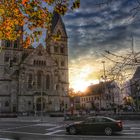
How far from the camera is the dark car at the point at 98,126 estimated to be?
18.2m

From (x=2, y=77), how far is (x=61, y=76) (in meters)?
17.8

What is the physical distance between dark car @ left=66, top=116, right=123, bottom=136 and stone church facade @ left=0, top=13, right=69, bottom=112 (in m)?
37.7

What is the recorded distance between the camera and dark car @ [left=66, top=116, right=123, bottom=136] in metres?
18.2

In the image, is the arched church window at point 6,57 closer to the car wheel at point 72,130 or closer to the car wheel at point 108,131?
the car wheel at point 72,130

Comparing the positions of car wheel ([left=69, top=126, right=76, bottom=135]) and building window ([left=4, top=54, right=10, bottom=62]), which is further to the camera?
building window ([left=4, top=54, right=10, bottom=62])

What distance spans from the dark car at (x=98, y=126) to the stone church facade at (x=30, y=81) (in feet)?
124

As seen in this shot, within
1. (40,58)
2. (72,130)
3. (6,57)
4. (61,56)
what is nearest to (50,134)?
(72,130)

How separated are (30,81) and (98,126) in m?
44.1

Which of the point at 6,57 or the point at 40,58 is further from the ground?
the point at 6,57

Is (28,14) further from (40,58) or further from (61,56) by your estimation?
(61,56)

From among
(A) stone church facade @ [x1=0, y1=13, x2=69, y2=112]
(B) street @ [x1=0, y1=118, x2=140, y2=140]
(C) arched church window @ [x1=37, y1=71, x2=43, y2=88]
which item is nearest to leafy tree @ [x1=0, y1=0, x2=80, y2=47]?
(B) street @ [x1=0, y1=118, x2=140, y2=140]

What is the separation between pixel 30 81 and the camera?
60.9m

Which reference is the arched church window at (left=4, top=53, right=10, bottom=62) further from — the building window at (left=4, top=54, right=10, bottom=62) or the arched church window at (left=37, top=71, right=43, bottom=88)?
the arched church window at (left=37, top=71, right=43, bottom=88)

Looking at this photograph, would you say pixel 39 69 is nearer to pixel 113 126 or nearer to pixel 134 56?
pixel 113 126
